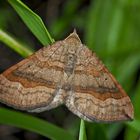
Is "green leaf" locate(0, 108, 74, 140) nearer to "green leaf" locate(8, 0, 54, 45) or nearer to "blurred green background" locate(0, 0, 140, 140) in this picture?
"blurred green background" locate(0, 0, 140, 140)

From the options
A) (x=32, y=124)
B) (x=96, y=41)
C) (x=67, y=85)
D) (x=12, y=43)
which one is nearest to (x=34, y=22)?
(x=12, y=43)

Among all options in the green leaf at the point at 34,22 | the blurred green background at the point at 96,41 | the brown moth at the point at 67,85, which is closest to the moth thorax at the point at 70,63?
the brown moth at the point at 67,85

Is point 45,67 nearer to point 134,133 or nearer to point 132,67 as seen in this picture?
point 134,133

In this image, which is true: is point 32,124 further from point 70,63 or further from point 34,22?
point 34,22

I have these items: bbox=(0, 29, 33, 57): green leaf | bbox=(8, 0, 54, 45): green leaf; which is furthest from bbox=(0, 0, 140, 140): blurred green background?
bbox=(8, 0, 54, 45): green leaf

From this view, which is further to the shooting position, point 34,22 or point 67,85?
point 67,85

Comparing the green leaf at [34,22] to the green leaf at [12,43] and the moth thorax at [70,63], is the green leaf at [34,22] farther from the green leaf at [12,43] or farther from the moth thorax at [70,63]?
the moth thorax at [70,63]
